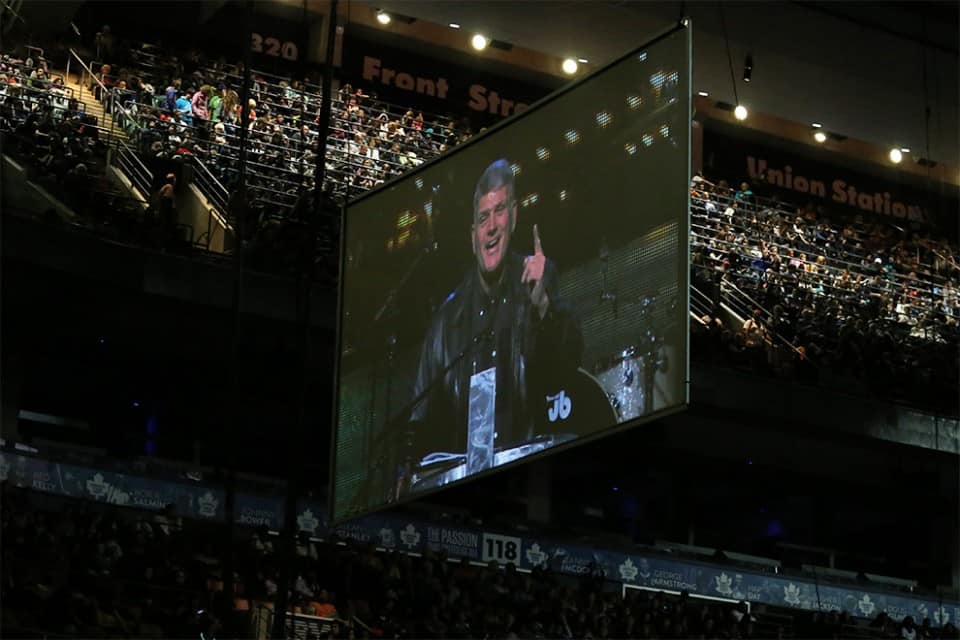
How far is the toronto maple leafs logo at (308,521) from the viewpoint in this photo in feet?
59.5

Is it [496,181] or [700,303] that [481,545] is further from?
[496,181]

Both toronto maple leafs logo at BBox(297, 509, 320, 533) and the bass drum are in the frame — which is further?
toronto maple leafs logo at BBox(297, 509, 320, 533)

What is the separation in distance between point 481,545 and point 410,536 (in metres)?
1.10

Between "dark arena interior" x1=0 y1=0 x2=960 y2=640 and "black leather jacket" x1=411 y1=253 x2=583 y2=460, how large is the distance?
3cm

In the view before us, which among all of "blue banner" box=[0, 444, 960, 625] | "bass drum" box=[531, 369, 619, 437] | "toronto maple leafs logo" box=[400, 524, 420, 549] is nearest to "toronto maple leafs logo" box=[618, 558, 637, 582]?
"blue banner" box=[0, 444, 960, 625]

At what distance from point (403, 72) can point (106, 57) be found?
20.6 ft

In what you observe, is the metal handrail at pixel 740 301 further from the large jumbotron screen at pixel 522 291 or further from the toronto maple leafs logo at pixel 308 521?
the large jumbotron screen at pixel 522 291

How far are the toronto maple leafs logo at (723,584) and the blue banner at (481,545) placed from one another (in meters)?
0.01

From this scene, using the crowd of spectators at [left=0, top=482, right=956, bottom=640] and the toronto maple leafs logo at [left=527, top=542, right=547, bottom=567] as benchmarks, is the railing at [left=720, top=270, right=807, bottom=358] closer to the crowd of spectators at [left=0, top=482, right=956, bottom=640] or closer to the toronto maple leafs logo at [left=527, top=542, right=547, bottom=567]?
the crowd of spectators at [left=0, top=482, right=956, bottom=640]

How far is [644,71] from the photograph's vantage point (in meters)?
8.66

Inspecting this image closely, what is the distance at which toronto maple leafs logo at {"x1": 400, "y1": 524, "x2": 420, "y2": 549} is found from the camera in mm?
19047

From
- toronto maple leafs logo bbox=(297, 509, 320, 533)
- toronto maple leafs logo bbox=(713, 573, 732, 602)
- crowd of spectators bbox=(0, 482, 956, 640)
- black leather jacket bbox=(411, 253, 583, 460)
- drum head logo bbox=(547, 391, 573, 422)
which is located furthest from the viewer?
toronto maple leafs logo bbox=(713, 573, 732, 602)

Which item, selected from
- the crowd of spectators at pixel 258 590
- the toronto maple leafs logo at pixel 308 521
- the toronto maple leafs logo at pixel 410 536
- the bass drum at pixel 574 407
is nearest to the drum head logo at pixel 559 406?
Answer: the bass drum at pixel 574 407

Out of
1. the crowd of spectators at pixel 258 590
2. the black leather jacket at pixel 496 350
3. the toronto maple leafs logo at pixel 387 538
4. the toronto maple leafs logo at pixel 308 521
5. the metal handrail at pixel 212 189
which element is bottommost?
the crowd of spectators at pixel 258 590
